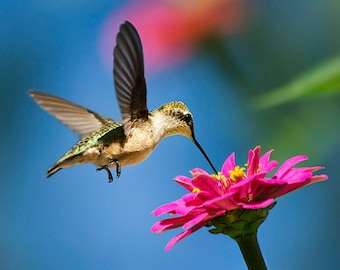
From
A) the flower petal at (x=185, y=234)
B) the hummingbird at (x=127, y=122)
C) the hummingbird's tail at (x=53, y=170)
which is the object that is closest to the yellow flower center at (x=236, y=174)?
the flower petal at (x=185, y=234)

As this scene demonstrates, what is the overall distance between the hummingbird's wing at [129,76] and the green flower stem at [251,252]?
15.6 inches

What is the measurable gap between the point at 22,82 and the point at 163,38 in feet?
3.49

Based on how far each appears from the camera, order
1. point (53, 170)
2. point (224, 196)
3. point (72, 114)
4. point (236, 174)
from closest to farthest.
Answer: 1. point (224, 196)
2. point (236, 174)
3. point (53, 170)
4. point (72, 114)

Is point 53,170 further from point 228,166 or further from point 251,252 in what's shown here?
point 251,252

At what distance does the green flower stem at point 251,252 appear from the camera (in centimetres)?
69

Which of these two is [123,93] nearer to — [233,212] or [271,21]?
[233,212]

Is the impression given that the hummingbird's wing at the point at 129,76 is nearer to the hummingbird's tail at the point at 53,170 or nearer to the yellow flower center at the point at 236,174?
the hummingbird's tail at the point at 53,170

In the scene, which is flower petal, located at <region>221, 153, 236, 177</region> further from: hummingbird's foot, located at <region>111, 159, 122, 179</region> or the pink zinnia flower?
hummingbird's foot, located at <region>111, 159, 122, 179</region>

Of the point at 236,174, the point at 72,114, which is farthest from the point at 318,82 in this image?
the point at 72,114

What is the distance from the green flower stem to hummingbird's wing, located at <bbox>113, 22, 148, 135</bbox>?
395 millimetres

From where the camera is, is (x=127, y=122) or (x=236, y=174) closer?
(x=236, y=174)

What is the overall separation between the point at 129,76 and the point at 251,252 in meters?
0.47

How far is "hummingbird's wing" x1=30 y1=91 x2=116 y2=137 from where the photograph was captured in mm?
1248

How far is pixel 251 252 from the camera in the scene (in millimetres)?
700
